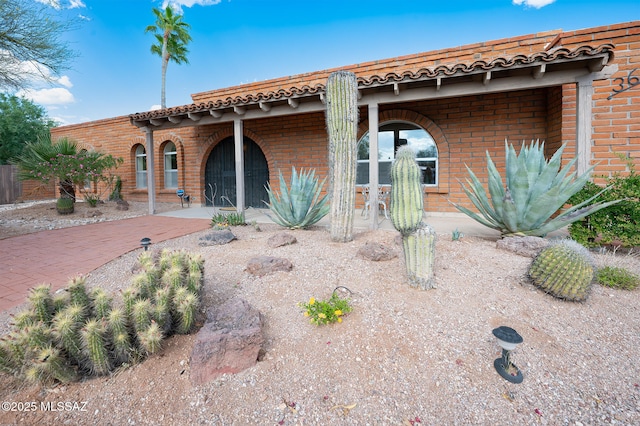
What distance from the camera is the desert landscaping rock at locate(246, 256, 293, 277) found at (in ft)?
10.7

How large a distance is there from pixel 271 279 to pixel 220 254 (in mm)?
1226

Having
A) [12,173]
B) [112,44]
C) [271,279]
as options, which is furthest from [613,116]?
[12,173]

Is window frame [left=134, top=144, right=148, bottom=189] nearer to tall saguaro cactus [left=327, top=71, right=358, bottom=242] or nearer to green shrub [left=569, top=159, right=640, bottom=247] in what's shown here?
tall saguaro cactus [left=327, top=71, right=358, bottom=242]

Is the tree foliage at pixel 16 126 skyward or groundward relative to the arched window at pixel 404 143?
skyward

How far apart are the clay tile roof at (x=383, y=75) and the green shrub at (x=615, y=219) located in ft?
6.10

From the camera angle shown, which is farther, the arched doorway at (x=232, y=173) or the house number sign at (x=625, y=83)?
the arched doorway at (x=232, y=173)

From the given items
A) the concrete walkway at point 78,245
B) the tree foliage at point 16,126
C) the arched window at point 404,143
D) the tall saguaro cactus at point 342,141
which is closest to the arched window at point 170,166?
the concrete walkway at point 78,245

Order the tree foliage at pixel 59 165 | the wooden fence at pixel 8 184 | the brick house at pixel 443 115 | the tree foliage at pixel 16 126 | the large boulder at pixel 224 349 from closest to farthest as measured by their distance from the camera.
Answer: the large boulder at pixel 224 349 < the brick house at pixel 443 115 < the tree foliage at pixel 59 165 < the wooden fence at pixel 8 184 < the tree foliage at pixel 16 126

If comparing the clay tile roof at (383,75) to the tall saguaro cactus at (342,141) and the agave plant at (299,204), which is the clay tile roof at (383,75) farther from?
the agave plant at (299,204)

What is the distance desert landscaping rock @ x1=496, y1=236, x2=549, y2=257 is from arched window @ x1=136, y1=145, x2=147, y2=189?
12945 mm

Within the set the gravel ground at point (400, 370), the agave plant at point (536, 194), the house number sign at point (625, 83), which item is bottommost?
the gravel ground at point (400, 370)

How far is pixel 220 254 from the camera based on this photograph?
4027mm

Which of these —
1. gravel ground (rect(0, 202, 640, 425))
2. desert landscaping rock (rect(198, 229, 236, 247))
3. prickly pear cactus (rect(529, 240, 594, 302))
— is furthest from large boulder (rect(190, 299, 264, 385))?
desert landscaping rock (rect(198, 229, 236, 247))

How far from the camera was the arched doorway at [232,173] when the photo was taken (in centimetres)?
980
